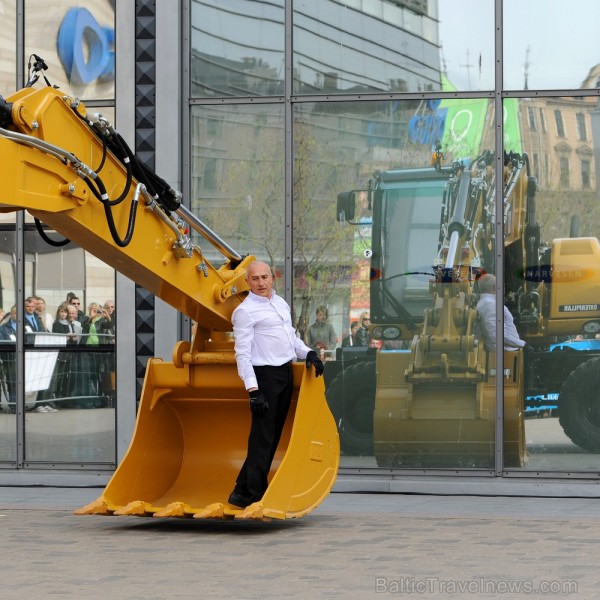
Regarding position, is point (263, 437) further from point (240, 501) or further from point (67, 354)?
point (67, 354)

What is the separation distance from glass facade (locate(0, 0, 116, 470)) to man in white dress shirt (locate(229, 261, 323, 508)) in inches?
135

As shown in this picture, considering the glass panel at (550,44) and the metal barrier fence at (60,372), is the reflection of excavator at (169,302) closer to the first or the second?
the metal barrier fence at (60,372)

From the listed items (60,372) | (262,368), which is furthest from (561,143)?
(60,372)

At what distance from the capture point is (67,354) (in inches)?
520

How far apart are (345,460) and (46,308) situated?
3.23 meters

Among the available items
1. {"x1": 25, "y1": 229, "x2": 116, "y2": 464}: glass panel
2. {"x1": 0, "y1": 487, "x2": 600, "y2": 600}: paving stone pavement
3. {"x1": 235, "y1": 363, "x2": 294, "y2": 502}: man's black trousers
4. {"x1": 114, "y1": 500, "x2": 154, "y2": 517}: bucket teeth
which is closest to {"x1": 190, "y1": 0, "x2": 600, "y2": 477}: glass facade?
{"x1": 0, "y1": 487, "x2": 600, "y2": 600}: paving stone pavement

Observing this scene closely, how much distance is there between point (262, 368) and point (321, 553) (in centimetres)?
175

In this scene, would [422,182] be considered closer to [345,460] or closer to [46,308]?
[345,460]

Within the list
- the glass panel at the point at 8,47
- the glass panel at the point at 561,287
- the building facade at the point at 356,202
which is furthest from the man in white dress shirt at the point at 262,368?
the glass panel at the point at 8,47

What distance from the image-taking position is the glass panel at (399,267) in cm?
1241

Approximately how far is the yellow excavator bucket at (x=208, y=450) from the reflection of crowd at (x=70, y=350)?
8.78ft

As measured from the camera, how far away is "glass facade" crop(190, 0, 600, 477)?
1228 cm

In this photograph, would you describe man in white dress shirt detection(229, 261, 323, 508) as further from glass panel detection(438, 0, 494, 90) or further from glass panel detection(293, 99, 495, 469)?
glass panel detection(438, 0, 494, 90)

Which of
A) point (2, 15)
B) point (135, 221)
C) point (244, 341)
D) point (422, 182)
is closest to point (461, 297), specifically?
point (422, 182)
